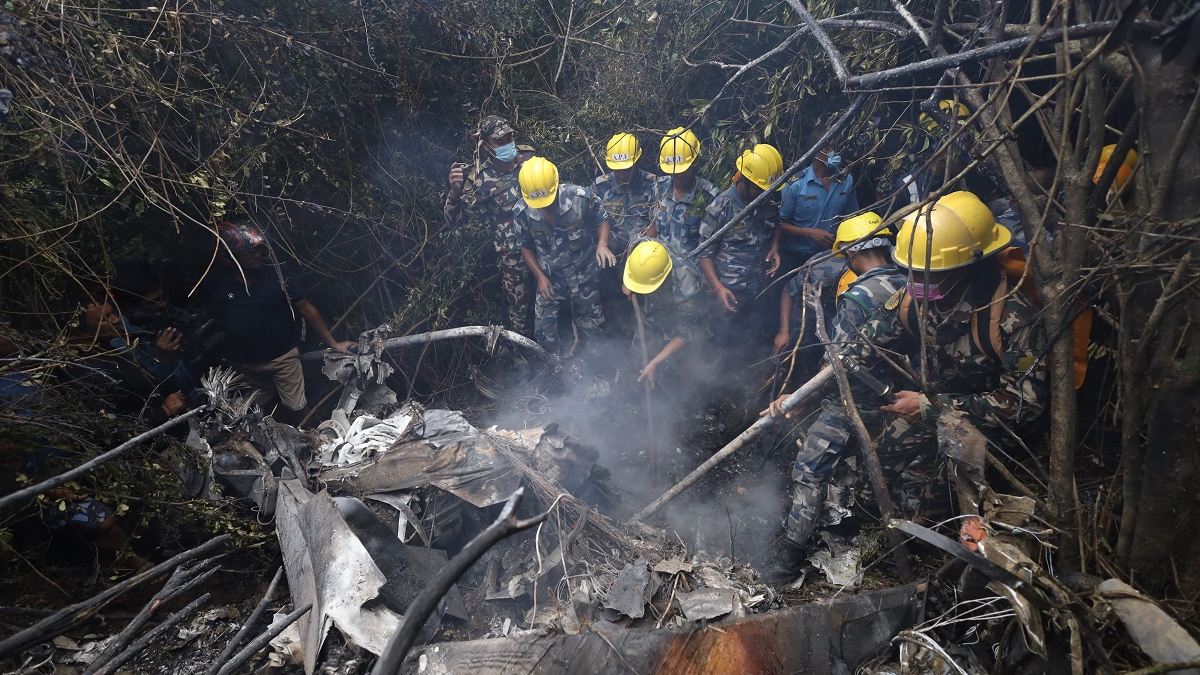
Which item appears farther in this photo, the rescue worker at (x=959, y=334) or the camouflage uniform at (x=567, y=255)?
the camouflage uniform at (x=567, y=255)

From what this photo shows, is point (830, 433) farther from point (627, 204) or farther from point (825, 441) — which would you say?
point (627, 204)

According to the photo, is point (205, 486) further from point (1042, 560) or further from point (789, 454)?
point (1042, 560)

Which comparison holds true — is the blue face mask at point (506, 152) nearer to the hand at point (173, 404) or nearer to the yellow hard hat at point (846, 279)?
the yellow hard hat at point (846, 279)

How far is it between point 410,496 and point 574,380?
2.60 m

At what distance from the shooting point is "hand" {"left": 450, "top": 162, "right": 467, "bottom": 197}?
5801mm

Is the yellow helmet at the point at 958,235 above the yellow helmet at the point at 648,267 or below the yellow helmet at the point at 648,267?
above

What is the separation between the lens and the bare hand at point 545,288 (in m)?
5.86

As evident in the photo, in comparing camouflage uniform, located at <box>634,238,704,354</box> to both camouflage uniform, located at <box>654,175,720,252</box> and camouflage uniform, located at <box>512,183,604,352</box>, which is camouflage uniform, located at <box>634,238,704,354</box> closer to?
camouflage uniform, located at <box>654,175,720,252</box>

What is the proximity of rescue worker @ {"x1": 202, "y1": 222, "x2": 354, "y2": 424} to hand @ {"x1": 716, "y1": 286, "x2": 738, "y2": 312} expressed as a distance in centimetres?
376

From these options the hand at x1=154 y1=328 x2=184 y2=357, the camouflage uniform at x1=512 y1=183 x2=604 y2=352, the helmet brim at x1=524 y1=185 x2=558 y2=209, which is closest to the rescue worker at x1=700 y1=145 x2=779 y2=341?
the camouflage uniform at x1=512 y1=183 x2=604 y2=352

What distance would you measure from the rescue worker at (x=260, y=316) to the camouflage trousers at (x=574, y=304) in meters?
2.03

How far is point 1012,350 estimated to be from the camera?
300 cm

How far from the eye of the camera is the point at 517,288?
6.17 meters

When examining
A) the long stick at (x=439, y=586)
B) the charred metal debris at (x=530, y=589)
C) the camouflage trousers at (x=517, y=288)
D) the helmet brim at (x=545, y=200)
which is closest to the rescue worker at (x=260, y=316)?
the charred metal debris at (x=530, y=589)
